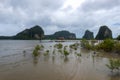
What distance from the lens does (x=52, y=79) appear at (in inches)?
490

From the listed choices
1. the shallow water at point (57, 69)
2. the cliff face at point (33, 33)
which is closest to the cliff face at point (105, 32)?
the cliff face at point (33, 33)

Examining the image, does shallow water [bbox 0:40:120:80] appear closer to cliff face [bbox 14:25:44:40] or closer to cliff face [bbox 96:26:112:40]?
cliff face [bbox 96:26:112:40]

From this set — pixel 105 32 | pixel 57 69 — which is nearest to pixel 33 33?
pixel 105 32

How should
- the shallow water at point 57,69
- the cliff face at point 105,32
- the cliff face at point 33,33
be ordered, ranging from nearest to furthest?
the shallow water at point 57,69, the cliff face at point 105,32, the cliff face at point 33,33

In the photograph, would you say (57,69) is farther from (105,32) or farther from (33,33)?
(33,33)

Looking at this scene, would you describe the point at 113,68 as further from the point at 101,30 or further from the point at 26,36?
the point at 26,36

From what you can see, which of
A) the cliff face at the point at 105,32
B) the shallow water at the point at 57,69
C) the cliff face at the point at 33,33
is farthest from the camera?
the cliff face at the point at 33,33

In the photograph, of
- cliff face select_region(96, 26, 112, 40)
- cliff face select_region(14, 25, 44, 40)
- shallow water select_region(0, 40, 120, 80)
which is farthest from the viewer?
cliff face select_region(14, 25, 44, 40)

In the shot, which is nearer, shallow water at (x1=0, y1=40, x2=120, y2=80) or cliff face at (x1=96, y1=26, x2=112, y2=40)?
shallow water at (x1=0, y1=40, x2=120, y2=80)

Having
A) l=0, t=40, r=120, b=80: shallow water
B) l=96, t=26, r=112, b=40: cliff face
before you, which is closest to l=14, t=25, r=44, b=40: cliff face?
l=96, t=26, r=112, b=40: cliff face

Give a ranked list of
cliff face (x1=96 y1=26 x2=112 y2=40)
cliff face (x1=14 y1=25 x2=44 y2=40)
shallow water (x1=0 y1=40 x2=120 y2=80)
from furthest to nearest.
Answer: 1. cliff face (x1=14 y1=25 x2=44 y2=40)
2. cliff face (x1=96 y1=26 x2=112 y2=40)
3. shallow water (x1=0 y1=40 x2=120 y2=80)

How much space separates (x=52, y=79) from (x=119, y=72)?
5115 mm

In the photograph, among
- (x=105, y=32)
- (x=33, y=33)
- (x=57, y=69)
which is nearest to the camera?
(x=57, y=69)

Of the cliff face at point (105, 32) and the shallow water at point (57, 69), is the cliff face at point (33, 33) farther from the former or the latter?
the shallow water at point (57, 69)
